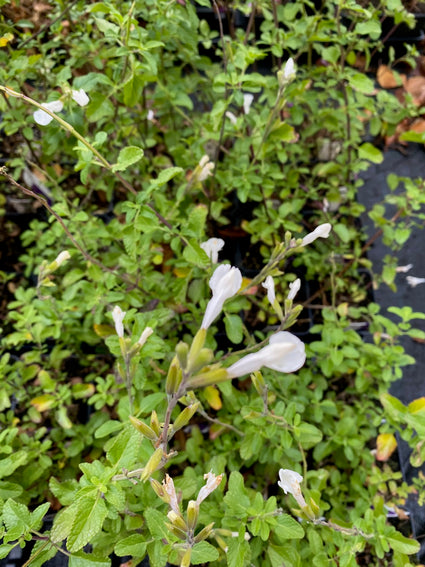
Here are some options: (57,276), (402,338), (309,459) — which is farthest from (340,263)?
(57,276)

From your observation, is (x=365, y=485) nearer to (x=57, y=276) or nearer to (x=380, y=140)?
(x=57, y=276)

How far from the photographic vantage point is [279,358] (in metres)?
0.50

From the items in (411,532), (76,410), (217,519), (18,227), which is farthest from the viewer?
(18,227)

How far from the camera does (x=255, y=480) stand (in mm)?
1306

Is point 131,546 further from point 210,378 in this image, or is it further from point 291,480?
point 210,378

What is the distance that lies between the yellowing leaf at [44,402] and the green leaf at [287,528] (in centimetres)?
70

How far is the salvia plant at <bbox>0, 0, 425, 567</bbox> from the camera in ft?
2.62

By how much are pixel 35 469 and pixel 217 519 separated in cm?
49

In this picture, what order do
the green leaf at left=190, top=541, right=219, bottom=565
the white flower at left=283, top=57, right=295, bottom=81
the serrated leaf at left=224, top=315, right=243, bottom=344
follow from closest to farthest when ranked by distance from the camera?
the green leaf at left=190, top=541, right=219, bottom=565, the white flower at left=283, top=57, right=295, bottom=81, the serrated leaf at left=224, top=315, right=243, bottom=344

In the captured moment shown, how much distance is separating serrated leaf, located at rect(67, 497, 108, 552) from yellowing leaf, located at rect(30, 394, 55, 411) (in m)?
0.59

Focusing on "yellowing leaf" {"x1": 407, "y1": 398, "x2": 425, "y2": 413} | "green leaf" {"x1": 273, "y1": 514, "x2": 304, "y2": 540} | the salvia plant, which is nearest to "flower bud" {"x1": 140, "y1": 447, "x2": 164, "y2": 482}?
the salvia plant

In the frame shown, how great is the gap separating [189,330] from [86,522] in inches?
33.1

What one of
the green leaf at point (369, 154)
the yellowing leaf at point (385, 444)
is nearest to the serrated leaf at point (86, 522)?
the yellowing leaf at point (385, 444)

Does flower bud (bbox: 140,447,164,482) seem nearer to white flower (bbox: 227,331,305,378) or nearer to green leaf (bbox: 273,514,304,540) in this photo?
white flower (bbox: 227,331,305,378)
